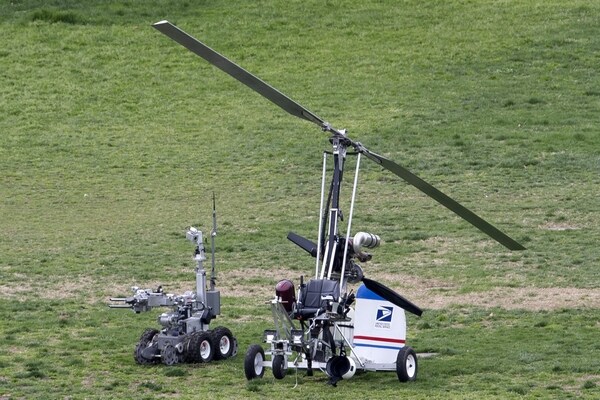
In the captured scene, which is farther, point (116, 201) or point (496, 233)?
point (116, 201)

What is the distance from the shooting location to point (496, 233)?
1304 cm

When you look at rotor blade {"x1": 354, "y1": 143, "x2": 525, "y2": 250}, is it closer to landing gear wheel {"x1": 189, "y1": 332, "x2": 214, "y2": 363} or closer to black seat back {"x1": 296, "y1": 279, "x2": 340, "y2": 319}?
black seat back {"x1": 296, "y1": 279, "x2": 340, "y2": 319}

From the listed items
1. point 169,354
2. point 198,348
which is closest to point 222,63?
point 198,348

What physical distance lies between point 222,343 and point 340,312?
7.45ft

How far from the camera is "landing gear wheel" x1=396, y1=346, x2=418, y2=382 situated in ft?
42.4

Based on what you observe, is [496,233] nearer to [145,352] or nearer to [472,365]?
[472,365]

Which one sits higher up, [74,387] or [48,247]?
[48,247]

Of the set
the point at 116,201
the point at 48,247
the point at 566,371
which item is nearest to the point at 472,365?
the point at 566,371

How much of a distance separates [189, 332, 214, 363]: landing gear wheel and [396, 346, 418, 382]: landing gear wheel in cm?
237

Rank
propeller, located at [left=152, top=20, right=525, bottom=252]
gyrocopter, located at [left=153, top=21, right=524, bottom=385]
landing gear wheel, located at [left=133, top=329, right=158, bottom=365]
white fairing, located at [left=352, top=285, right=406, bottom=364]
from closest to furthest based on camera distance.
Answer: propeller, located at [left=152, top=20, right=525, bottom=252] < gyrocopter, located at [left=153, top=21, right=524, bottom=385] < white fairing, located at [left=352, top=285, right=406, bottom=364] < landing gear wheel, located at [left=133, top=329, right=158, bottom=365]

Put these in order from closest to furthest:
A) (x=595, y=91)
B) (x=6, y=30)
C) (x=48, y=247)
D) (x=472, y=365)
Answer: (x=472, y=365) < (x=48, y=247) < (x=595, y=91) < (x=6, y=30)

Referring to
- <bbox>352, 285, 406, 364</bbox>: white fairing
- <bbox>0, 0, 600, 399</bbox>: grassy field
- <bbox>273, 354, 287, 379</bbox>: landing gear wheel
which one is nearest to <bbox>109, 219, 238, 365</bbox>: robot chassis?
<bbox>0, 0, 600, 399</bbox>: grassy field

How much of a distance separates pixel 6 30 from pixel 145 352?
88.6ft

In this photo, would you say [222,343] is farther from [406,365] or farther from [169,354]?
[406,365]
